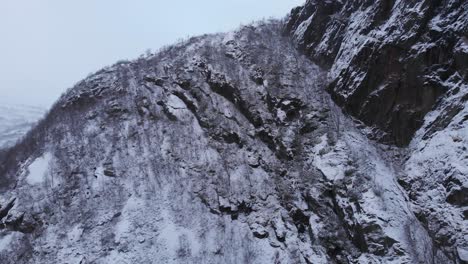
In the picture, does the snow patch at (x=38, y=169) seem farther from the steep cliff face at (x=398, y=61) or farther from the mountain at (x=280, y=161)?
the steep cliff face at (x=398, y=61)

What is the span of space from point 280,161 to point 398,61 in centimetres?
681

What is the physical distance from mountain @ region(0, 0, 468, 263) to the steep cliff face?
2.3 inches

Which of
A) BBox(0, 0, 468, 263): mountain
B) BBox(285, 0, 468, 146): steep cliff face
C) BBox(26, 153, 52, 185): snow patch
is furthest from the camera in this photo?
BBox(26, 153, 52, 185): snow patch

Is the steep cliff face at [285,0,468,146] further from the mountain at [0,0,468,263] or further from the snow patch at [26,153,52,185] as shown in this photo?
the snow patch at [26,153,52,185]

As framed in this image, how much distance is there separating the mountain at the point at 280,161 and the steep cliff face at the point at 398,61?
59 mm

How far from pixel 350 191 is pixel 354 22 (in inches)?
416

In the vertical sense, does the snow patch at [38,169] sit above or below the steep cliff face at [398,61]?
below

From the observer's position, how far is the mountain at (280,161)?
13.6 metres

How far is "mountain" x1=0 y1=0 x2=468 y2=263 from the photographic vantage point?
13.6 meters

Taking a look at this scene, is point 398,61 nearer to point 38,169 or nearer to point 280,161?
point 280,161

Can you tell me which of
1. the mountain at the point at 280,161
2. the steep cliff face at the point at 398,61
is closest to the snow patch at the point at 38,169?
the mountain at the point at 280,161

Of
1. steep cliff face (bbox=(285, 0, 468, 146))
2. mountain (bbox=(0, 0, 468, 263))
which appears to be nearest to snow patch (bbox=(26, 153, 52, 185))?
mountain (bbox=(0, 0, 468, 263))

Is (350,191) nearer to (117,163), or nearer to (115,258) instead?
(115,258)

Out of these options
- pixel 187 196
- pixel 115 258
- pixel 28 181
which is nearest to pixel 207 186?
pixel 187 196
